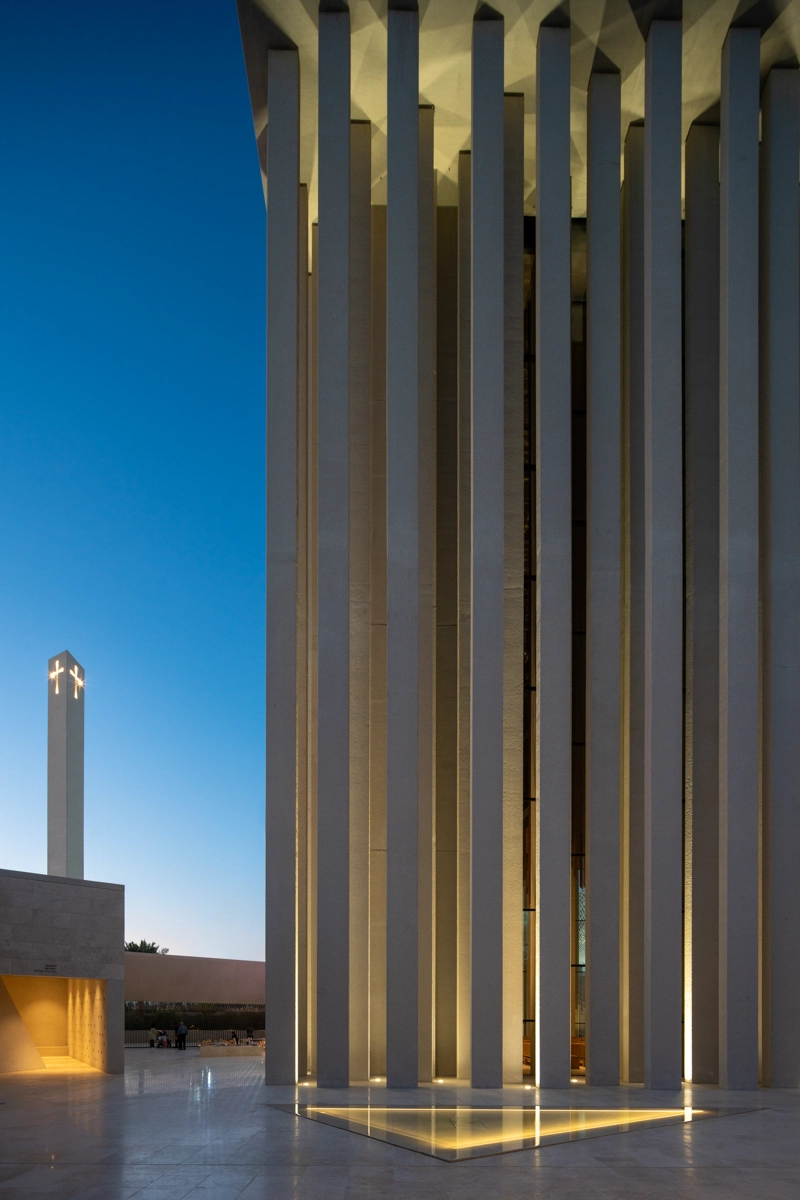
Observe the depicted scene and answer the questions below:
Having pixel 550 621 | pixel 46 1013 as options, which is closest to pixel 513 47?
pixel 550 621

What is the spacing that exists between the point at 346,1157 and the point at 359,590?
9.16m

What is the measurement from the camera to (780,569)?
627 inches

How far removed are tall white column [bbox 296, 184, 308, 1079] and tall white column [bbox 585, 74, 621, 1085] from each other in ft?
14.3

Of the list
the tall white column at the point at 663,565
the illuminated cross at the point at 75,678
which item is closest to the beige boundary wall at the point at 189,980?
the illuminated cross at the point at 75,678

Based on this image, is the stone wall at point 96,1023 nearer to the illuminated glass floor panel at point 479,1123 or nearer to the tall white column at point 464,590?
the tall white column at point 464,590

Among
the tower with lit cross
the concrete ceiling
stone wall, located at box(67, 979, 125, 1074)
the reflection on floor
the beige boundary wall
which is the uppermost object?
the concrete ceiling

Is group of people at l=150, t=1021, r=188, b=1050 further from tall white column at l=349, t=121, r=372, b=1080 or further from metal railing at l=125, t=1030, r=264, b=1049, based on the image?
tall white column at l=349, t=121, r=372, b=1080

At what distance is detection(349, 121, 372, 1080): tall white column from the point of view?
16.3 metres

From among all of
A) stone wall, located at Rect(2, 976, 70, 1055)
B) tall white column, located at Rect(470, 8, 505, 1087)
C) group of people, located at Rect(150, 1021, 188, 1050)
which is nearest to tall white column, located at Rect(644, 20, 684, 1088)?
tall white column, located at Rect(470, 8, 505, 1087)

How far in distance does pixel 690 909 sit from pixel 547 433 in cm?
748

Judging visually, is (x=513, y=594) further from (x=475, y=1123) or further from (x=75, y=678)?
(x=75, y=678)

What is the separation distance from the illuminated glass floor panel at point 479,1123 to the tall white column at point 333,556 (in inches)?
84.5

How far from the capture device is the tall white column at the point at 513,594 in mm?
15859

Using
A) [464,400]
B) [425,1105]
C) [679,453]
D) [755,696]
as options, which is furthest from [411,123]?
[425,1105]
